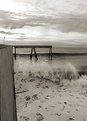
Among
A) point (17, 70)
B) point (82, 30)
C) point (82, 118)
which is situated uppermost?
point (82, 30)

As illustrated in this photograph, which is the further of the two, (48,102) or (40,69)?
(40,69)

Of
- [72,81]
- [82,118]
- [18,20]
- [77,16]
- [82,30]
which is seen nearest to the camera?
[82,118]

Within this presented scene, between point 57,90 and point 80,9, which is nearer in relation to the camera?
point 57,90

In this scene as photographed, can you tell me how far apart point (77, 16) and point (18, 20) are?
3.09m

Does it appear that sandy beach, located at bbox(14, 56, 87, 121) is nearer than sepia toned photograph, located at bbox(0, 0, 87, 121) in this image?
No

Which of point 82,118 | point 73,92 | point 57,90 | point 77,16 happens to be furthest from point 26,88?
point 77,16

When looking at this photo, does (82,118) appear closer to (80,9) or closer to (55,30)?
(80,9)

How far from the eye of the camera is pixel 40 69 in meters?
8.83

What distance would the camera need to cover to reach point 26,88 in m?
5.43

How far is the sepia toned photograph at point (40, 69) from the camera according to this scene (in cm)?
91

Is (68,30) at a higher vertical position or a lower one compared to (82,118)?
higher

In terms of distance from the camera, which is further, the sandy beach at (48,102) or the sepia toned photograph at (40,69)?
the sandy beach at (48,102)

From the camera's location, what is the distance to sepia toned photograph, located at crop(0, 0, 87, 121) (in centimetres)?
91

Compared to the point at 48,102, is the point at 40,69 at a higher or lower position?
higher
